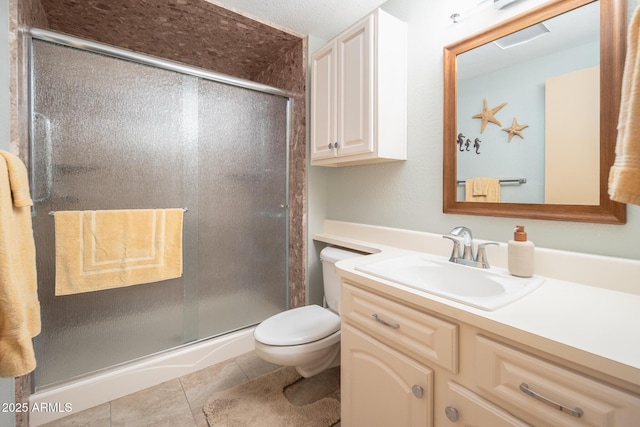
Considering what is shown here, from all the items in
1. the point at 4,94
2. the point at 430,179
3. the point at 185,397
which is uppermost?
the point at 4,94

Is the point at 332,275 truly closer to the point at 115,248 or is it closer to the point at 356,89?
the point at 356,89

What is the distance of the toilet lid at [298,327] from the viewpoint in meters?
1.32

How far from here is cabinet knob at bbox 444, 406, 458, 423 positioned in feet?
2.40

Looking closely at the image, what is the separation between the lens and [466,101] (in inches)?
49.4

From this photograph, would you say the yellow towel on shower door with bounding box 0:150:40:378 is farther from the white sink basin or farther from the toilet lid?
the white sink basin

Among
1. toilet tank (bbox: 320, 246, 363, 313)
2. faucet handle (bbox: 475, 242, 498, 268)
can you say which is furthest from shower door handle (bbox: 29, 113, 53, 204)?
faucet handle (bbox: 475, 242, 498, 268)

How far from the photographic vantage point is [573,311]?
0.71 metres

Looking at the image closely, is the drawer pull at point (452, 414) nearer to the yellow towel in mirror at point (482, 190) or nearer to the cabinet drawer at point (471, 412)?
the cabinet drawer at point (471, 412)

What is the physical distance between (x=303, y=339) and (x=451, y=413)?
0.73 m

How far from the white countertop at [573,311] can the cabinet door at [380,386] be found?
219 millimetres

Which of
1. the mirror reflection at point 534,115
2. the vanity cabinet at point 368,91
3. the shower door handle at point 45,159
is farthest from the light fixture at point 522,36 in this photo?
the shower door handle at point 45,159

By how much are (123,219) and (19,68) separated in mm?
769

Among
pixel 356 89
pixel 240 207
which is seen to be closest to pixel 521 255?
pixel 356 89

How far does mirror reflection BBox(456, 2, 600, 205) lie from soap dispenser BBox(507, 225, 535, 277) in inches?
7.6
